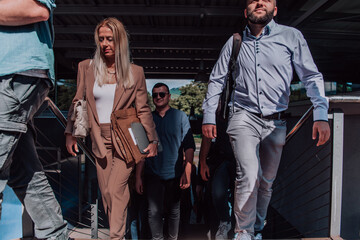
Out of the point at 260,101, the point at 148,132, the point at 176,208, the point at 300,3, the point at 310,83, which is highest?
the point at 300,3

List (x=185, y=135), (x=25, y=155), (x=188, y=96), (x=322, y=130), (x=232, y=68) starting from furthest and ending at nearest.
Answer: (x=188, y=96)
(x=185, y=135)
(x=232, y=68)
(x=322, y=130)
(x=25, y=155)

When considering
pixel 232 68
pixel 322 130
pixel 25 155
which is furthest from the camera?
pixel 232 68

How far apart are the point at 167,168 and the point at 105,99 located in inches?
45.8

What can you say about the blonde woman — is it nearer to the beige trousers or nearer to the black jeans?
the beige trousers

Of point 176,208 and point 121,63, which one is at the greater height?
point 121,63

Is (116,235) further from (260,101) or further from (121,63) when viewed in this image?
(260,101)

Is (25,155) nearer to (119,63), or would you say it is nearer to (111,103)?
(111,103)

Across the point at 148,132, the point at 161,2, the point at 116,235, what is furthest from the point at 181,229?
the point at 161,2

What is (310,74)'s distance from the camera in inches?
79.2

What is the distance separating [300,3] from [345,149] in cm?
317

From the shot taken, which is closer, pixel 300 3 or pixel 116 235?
pixel 116 235

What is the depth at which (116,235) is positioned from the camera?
77.2 inches

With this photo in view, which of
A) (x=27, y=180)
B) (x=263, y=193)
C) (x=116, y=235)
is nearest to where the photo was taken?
(x=27, y=180)

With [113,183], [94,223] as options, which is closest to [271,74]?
[113,183]
